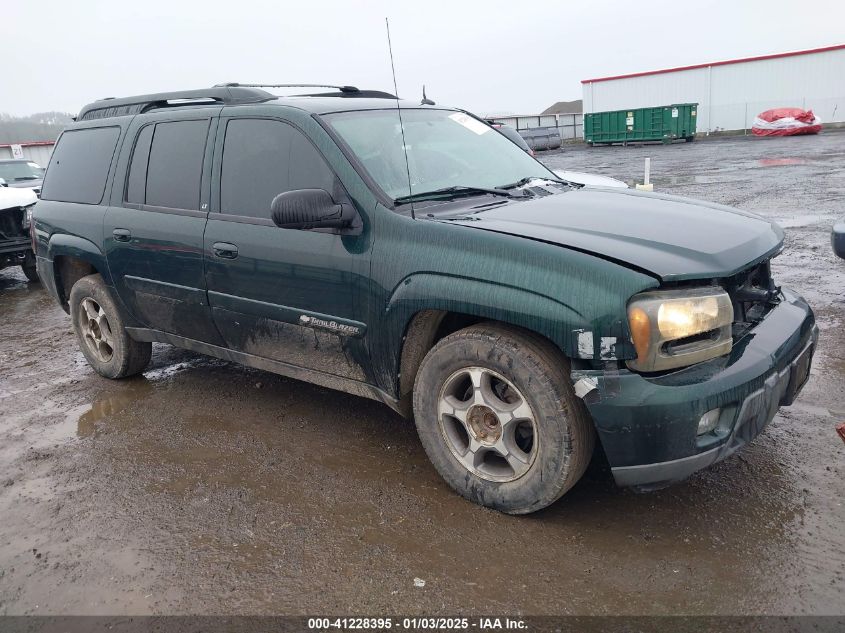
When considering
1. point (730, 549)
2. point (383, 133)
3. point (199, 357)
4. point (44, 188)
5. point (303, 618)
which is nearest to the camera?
point (303, 618)

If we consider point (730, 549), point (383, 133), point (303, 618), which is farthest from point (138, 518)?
point (730, 549)

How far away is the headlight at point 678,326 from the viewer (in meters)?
2.53

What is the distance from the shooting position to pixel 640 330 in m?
2.53

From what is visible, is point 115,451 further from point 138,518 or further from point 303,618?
point 303,618

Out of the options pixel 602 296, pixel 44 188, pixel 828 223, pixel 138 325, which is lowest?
pixel 828 223

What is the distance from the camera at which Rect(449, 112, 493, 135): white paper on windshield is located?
13.8 feet

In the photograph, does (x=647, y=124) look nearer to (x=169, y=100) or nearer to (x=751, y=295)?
(x=169, y=100)

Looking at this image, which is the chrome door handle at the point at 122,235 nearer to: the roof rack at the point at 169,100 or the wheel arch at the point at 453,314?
the roof rack at the point at 169,100

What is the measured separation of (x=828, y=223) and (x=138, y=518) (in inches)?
370

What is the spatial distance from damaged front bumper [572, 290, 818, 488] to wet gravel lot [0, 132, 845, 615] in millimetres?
401

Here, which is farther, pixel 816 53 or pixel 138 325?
pixel 816 53

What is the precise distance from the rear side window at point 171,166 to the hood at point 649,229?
1.81 m

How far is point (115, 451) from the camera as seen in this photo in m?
3.96

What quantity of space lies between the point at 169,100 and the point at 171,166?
589 mm
